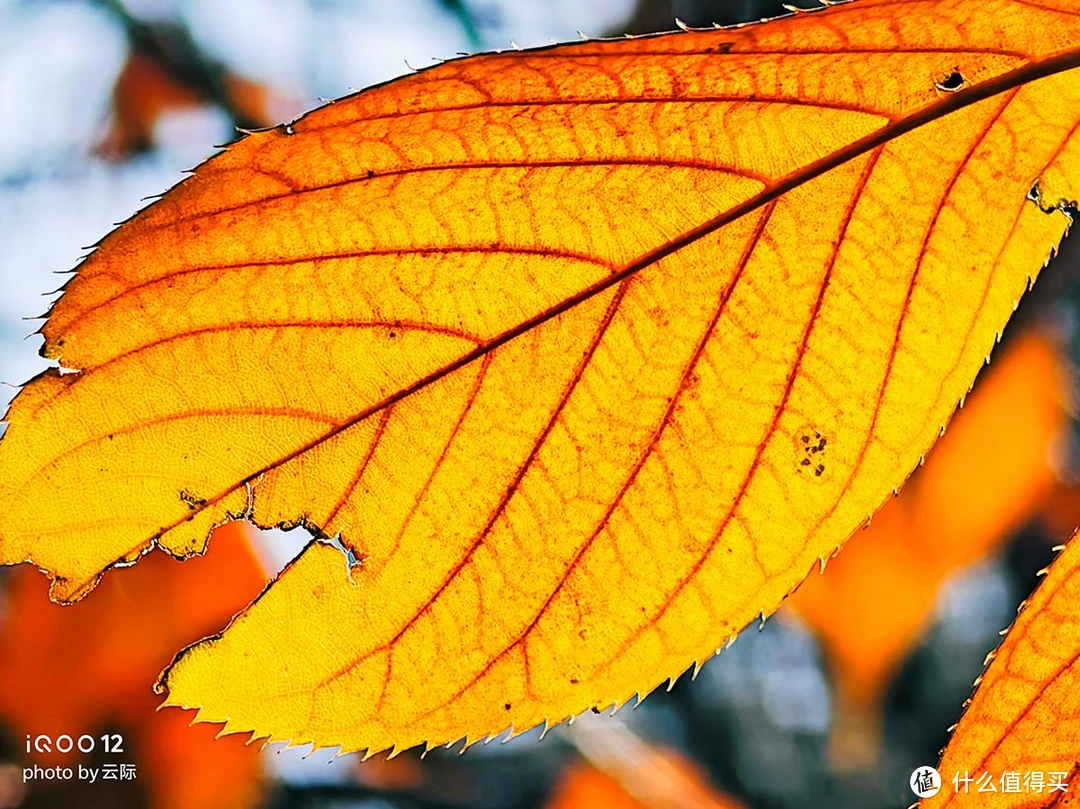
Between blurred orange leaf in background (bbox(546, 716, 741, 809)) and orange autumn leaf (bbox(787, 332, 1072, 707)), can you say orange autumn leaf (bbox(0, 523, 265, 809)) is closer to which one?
blurred orange leaf in background (bbox(546, 716, 741, 809))

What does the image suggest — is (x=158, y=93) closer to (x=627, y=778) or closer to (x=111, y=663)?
(x=111, y=663)

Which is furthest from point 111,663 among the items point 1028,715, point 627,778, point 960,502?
point 1028,715

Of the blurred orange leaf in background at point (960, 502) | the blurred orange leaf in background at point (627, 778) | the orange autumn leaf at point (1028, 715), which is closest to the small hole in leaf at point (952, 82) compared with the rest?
the orange autumn leaf at point (1028, 715)

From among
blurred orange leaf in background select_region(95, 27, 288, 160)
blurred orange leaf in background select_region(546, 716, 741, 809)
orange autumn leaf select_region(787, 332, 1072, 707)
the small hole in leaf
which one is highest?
blurred orange leaf in background select_region(95, 27, 288, 160)

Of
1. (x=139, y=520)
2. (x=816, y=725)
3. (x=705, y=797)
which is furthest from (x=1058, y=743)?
(x=816, y=725)

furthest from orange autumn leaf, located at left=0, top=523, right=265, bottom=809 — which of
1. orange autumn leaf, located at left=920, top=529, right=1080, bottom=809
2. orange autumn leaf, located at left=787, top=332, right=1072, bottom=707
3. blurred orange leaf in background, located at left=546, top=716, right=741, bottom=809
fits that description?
orange autumn leaf, located at left=920, top=529, right=1080, bottom=809

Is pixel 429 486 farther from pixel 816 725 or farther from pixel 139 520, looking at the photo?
pixel 816 725
